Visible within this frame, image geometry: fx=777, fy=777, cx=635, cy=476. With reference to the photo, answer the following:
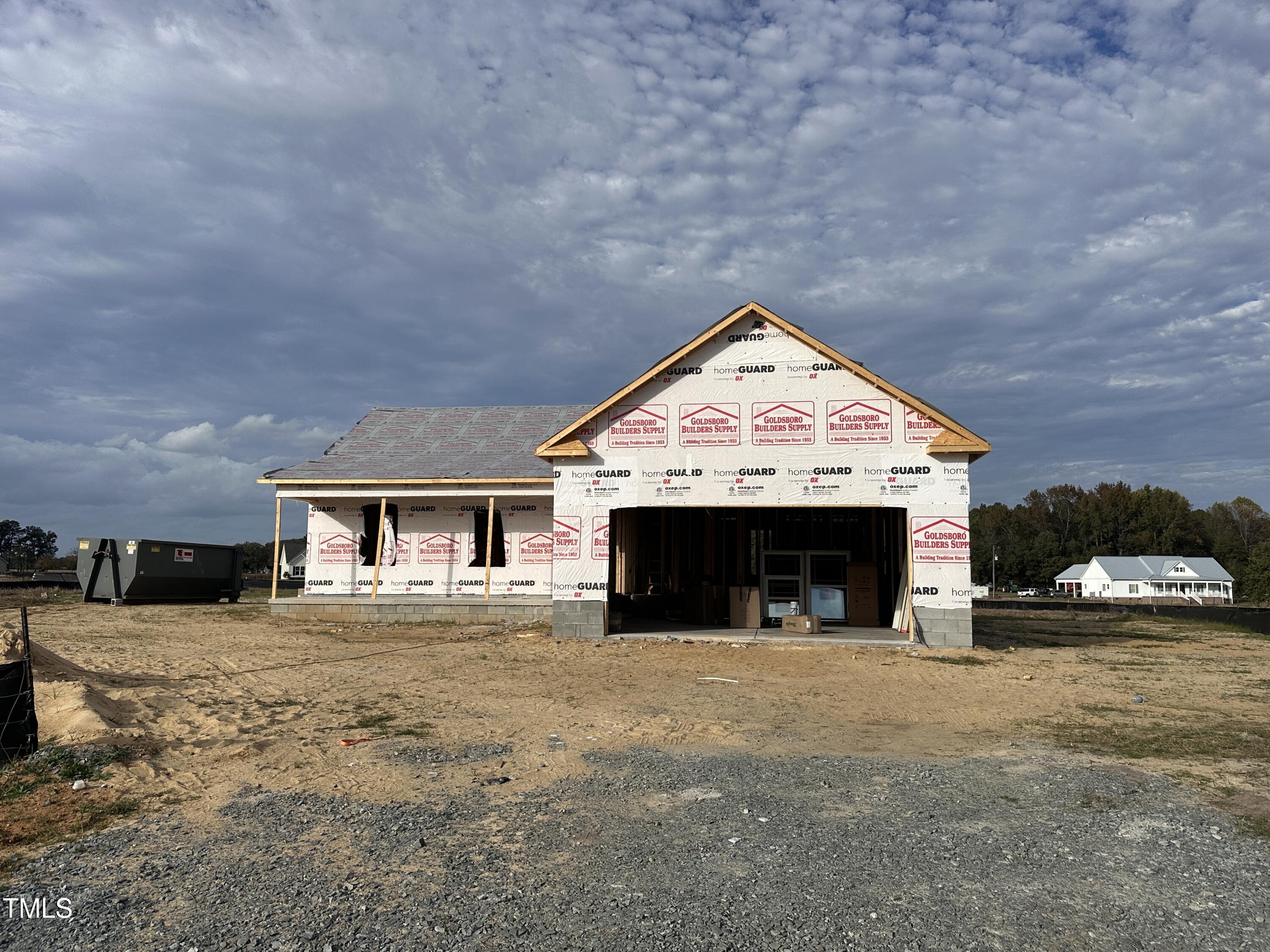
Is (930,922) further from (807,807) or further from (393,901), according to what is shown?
(393,901)

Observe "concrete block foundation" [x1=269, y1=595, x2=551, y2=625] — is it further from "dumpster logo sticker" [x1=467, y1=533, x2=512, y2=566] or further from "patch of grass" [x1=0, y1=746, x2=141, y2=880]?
"patch of grass" [x1=0, y1=746, x2=141, y2=880]

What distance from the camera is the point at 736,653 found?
52.4 ft

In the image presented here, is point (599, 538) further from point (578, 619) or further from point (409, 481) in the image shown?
point (409, 481)

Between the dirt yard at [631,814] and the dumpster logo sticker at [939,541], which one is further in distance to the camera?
the dumpster logo sticker at [939,541]

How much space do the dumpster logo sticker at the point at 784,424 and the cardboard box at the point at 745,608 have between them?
4378 mm

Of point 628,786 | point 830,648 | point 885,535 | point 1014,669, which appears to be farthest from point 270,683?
point 885,535

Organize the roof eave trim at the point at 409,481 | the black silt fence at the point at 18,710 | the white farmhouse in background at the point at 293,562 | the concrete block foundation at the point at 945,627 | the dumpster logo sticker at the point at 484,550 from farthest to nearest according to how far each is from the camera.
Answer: the white farmhouse in background at the point at 293,562 < the dumpster logo sticker at the point at 484,550 < the roof eave trim at the point at 409,481 < the concrete block foundation at the point at 945,627 < the black silt fence at the point at 18,710

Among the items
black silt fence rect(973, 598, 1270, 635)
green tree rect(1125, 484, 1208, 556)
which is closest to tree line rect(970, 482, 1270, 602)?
green tree rect(1125, 484, 1208, 556)

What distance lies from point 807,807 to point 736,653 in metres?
10.2

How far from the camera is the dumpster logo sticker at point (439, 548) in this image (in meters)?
24.1

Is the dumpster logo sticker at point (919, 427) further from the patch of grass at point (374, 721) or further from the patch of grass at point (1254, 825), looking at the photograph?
the patch of grass at point (374, 721)

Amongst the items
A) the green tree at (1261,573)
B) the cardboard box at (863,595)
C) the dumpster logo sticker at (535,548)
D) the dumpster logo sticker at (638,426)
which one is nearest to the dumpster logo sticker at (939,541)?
the cardboard box at (863,595)

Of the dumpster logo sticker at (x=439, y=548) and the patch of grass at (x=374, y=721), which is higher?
the dumpster logo sticker at (x=439, y=548)

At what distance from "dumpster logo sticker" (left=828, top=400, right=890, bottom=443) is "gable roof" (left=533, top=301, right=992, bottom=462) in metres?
0.46
